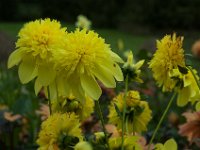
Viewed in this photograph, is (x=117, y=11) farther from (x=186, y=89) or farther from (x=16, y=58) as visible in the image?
(x=16, y=58)

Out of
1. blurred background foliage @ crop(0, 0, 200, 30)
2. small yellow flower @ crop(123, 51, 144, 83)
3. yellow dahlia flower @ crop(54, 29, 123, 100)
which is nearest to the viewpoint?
yellow dahlia flower @ crop(54, 29, 123, 100)

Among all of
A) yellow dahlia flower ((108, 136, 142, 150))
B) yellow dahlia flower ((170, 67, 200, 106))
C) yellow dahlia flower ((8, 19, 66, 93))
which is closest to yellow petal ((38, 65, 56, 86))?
yellow dahlia flower ((8, 19, 66, 93))

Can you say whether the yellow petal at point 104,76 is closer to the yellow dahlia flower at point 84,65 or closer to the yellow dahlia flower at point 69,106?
the yellow dahlia flower at point 84,65

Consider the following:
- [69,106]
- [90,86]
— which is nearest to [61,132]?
[90,86]

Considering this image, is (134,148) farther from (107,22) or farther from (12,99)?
(107,22)

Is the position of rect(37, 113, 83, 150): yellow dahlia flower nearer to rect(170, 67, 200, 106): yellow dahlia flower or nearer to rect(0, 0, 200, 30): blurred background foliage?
rect(170, 67, 200, 106): yellow dahlia flower

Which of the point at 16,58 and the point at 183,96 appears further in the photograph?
the point at 183,96
